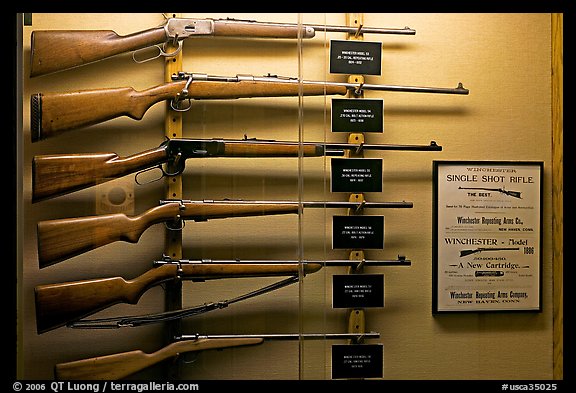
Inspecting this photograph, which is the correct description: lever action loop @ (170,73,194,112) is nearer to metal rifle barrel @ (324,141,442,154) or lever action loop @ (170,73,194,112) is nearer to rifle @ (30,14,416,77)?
rifle @ (30,14,416,77)

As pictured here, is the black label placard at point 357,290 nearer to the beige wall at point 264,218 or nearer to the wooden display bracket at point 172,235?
the beige wall at point 264,218

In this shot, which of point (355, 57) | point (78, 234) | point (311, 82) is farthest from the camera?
point (355, 57)

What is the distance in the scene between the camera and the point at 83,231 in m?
1.56

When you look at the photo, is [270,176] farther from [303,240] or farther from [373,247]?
[373,247]

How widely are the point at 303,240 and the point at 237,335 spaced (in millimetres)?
244

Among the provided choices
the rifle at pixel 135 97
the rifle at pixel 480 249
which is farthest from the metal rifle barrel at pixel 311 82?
the rifle at pixel 480 249

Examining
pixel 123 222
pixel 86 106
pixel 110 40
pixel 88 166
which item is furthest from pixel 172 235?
pixel 110 40

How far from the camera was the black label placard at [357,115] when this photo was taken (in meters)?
1.73

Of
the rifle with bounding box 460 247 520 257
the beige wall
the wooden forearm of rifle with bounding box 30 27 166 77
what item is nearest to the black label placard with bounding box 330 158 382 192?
the beige wall

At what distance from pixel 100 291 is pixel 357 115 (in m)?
0.71

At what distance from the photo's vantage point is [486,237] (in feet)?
5.86

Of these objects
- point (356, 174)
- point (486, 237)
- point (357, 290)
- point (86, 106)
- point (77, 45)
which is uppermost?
point (77, 45)

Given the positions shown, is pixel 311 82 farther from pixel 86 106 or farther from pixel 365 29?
pixel 86 106
